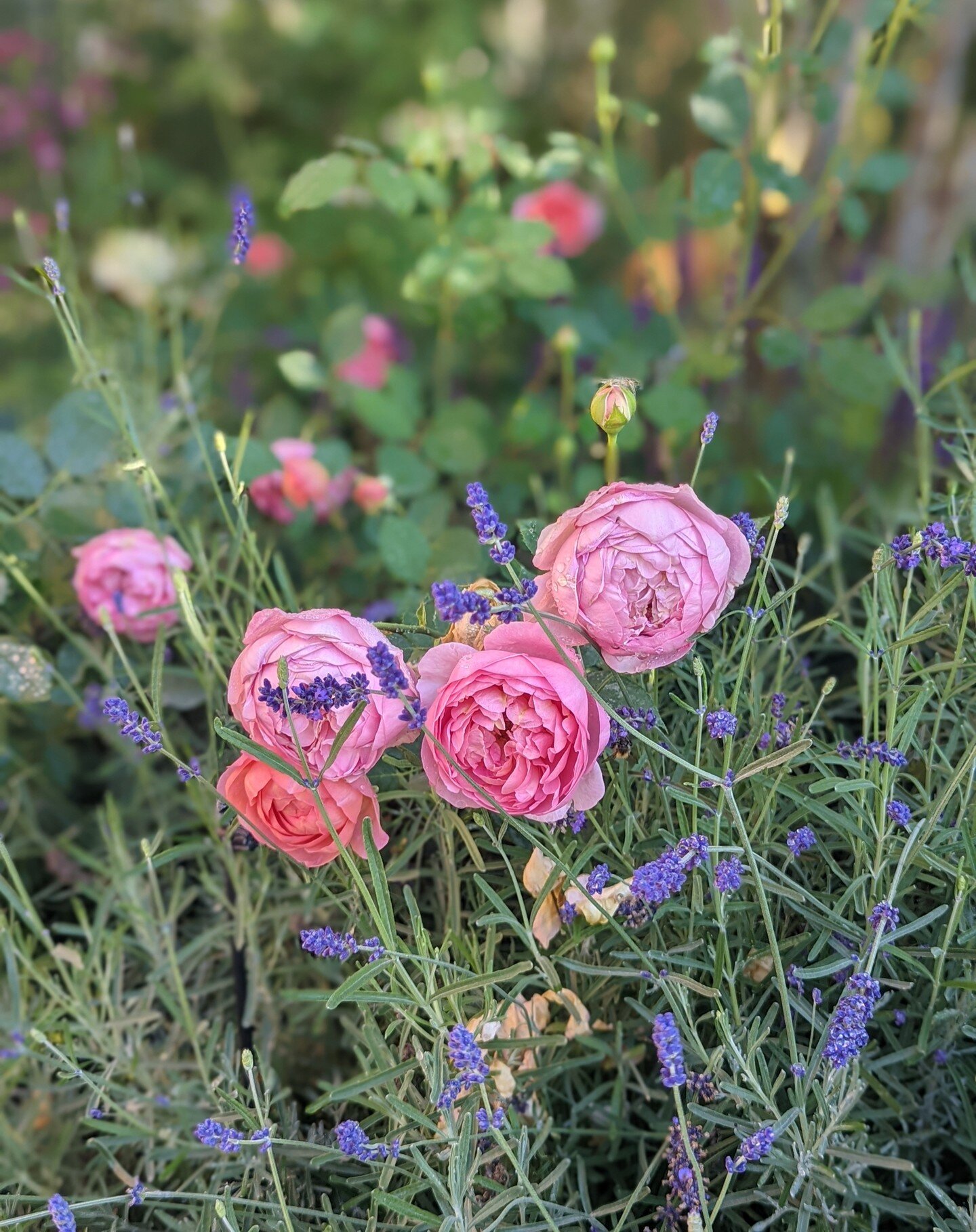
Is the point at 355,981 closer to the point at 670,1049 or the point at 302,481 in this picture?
the point at 670,1049

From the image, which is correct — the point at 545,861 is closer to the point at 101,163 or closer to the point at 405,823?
the point at 405,823

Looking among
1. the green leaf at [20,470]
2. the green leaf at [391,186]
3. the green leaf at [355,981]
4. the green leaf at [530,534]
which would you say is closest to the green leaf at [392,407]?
the green leaf at [391,186]

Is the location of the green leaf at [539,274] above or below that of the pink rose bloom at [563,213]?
above

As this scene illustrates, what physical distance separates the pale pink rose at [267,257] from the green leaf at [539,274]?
0.59m

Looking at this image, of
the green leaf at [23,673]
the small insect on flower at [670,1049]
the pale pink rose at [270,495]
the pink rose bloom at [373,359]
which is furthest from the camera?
the pink rose bloom at [373,359]

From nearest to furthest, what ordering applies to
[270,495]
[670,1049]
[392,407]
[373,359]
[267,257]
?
[670,1049] → [270,495] → [392,407] → [373,359] → [267,257]

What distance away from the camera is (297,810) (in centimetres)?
44

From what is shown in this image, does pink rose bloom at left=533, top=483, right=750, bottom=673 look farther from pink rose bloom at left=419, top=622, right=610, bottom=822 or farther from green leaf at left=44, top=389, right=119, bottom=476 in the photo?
green leaf at left=44, top=389, right=119, bottom=476

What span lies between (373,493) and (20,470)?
0.76 ft

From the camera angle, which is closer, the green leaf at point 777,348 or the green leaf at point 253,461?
the green leaf at point 253,461

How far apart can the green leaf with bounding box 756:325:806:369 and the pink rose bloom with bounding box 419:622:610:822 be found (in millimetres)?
449

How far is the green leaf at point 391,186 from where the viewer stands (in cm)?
74

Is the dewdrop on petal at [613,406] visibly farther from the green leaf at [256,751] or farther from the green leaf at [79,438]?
the green leaf at [79,438]

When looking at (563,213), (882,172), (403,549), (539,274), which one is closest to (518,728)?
(403,549)
